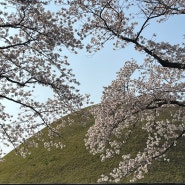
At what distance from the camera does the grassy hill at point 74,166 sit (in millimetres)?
28578

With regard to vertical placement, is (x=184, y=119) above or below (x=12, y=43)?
below

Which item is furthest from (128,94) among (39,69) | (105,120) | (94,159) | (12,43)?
(94,159)

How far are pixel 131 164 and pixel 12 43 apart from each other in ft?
27.9

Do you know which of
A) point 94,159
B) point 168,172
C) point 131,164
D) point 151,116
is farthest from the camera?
point 94,159

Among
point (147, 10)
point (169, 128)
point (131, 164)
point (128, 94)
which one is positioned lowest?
point (131, 164)

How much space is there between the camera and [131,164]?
1892cm

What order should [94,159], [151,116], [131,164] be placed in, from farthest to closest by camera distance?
1. [94,159]
2. [151,116]
3. [131,164]

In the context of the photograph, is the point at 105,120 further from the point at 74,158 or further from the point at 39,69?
the point at 74,158

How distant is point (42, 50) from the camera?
1778 centimetres

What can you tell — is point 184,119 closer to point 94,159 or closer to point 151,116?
point 151,116

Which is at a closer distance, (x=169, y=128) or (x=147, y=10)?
(x=147, y=10)

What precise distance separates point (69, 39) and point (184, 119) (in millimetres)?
7854

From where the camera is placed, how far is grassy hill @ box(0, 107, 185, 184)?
28.6 meters

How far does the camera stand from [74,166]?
31.7 m
